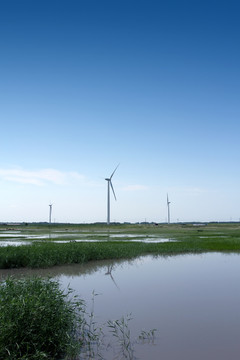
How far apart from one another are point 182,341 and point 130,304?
387cm

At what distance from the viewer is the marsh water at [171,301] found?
323 inches

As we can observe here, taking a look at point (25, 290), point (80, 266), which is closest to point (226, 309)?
point (25, 290)

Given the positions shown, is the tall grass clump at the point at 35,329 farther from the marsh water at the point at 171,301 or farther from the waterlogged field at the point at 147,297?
the marsh water at the point at 171,301

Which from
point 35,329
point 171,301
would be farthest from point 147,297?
point 35,329

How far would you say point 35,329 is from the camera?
23.4 ft

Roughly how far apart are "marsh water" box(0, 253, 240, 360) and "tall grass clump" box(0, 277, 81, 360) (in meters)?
1.19

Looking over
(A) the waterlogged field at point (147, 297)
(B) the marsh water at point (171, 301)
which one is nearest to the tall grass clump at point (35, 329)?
(A) the waterlogged field at point (147, 297)

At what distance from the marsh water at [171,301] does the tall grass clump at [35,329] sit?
1.19m

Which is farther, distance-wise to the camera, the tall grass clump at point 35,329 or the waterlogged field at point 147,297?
the waterlogged field at point 147,297

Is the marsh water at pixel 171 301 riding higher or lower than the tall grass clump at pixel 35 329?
lower

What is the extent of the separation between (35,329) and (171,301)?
6.81 m

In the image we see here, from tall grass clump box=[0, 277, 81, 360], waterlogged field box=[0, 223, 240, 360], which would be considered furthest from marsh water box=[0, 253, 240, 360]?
tall grass clump box=[0, 277, 81, 360]

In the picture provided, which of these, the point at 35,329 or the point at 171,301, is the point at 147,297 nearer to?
the point at 171,301

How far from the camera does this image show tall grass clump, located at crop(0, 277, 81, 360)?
6.69 meters
